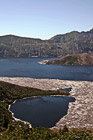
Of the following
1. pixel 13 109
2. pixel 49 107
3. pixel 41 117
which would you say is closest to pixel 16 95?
pixel 13 109

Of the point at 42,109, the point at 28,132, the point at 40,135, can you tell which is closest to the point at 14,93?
the point at 42,109

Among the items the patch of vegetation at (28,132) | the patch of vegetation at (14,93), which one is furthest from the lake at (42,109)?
the patch of vegetation at (28,132)

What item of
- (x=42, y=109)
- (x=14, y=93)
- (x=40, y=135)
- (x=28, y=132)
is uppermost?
(x=14, y=93)

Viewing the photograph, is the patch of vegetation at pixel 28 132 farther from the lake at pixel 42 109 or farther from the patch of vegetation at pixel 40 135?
the lake at pixel 42 109

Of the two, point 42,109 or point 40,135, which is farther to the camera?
point 42,109

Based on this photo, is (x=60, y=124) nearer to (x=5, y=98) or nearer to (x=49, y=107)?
(x=49, y=107)

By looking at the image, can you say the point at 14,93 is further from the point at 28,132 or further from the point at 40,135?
the point at 40,135

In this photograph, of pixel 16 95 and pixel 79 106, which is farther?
pixel 16 95

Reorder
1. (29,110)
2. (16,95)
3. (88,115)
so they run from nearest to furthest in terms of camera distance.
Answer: (88,115) < (29,110) < (16,95)

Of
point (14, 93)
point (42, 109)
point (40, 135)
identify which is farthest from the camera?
point (14, 93)

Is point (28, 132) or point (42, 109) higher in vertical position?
point (28, 132)
